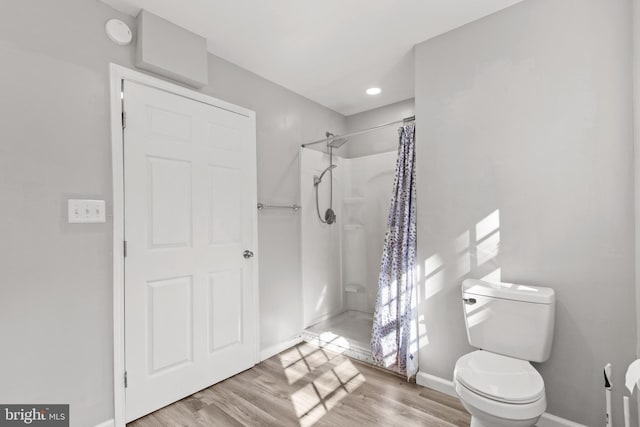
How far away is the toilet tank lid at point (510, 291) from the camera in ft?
5.34

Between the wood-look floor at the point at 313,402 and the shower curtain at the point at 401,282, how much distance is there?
0.60 feet

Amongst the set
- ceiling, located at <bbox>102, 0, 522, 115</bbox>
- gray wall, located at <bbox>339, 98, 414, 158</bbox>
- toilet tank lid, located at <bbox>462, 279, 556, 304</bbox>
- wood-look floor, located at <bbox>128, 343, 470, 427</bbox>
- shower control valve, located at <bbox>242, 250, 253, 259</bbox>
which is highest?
ceiling, located at <bbox>102, 0, 522, 115</bbox>

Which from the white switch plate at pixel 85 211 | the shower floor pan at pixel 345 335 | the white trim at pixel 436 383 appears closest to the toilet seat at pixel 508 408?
the white trim at pixel 436 383

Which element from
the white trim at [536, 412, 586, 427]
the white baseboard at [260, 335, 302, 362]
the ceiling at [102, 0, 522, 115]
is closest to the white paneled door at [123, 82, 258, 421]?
the white baseboard at [260, 335, 302, 362]

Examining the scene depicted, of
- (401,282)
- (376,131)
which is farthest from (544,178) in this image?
(376,131)

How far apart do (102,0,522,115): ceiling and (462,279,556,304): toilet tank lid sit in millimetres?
1687

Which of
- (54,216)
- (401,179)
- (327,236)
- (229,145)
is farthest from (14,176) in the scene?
(327,236)

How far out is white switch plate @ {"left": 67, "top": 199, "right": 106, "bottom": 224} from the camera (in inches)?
63.6

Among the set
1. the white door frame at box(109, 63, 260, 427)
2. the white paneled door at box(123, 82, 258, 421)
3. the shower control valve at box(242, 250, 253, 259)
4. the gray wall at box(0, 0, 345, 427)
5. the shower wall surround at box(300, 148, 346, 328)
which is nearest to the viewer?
the gray wall at box(0, 0, 345, 427)

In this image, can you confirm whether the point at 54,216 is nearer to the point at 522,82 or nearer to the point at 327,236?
the point at 327,236

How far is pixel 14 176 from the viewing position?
1.46 meters

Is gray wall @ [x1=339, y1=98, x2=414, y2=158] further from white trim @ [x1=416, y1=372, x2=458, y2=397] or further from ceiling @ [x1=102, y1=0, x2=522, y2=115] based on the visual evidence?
white trim @ [x1=416, y1=372, x2=458, y2=397]

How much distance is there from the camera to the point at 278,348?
274 centimetres

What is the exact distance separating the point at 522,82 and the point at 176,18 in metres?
2.17
